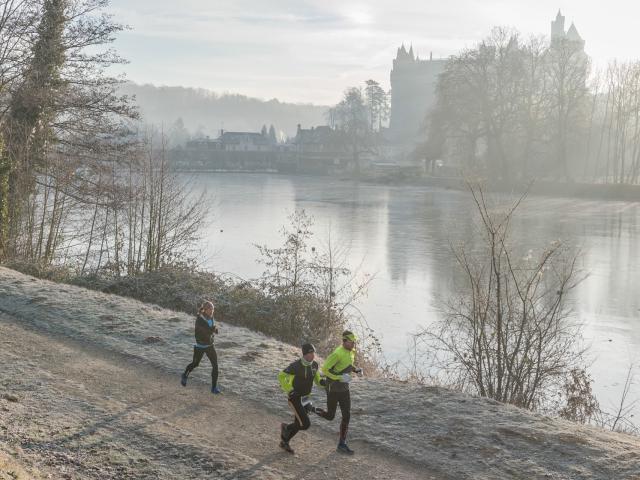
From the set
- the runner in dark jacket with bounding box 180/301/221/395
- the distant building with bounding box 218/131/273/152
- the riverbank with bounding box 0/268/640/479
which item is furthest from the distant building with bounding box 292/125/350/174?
the runner in dark jacket with bounding box 180/301/221/395

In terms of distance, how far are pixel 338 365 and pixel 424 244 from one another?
23372 mm

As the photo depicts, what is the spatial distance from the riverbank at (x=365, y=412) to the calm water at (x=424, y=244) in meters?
4.45

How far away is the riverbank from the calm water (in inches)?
175

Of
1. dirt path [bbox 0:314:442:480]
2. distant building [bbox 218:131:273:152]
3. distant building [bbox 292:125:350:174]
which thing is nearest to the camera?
dirt path [bbox 0:314:442:480]

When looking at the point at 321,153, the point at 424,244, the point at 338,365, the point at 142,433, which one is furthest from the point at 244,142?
the point at 338,365

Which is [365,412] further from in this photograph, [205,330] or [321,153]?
[321,153]

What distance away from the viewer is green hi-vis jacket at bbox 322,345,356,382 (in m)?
7.97

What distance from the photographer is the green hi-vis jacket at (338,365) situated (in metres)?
7.97

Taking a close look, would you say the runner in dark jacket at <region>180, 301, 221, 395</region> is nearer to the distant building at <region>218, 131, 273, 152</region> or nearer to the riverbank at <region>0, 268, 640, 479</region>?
the riverbank at <region>0, 268, 640, 479</region>

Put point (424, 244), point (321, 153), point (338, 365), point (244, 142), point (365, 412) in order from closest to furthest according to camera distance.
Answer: point (338, 365) < point (365, 412) < point (424, 244) < point (321, 153) < point (244, 142)

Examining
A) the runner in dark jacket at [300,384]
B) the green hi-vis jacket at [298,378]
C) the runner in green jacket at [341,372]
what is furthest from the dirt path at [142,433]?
the green hi-vis jacket at [298,378]

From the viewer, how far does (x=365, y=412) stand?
31.6ft

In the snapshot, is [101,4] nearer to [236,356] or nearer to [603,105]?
[236,356]

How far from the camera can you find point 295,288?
17438 millimetres
